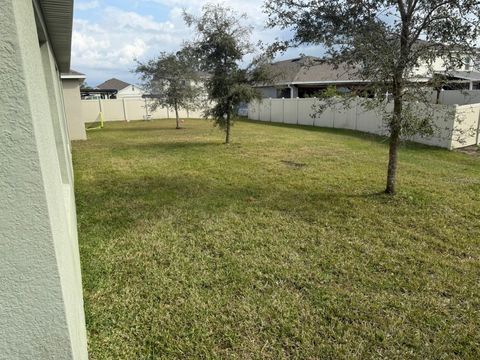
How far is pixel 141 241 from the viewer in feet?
14.7

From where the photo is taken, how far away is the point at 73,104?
14984mm

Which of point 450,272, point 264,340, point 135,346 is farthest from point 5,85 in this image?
point 450,272

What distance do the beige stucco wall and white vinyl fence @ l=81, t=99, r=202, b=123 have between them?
1027cm

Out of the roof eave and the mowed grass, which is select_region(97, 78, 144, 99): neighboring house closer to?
the mowed grass

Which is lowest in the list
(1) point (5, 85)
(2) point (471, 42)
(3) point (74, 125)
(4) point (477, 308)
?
(4) point (477, 308)

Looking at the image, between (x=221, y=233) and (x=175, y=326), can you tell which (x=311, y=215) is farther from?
(x=175, y=326)

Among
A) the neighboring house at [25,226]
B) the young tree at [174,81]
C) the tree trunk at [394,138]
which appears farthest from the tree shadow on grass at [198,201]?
the young tree at [174,81]

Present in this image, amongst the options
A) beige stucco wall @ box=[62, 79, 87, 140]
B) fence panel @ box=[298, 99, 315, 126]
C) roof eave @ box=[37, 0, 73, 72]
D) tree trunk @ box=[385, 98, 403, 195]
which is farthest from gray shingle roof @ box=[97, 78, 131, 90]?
tree trunk @ box=[385, 98, 403, 195]

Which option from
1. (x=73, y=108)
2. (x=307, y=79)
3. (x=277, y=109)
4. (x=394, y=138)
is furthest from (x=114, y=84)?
(x=394, y=138)

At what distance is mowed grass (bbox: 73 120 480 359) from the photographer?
106 inches

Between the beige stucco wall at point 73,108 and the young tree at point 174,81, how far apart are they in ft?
19.1

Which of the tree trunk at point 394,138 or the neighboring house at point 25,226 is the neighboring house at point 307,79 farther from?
the neighboring house at point 25,226

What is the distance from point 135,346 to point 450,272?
3237 mm

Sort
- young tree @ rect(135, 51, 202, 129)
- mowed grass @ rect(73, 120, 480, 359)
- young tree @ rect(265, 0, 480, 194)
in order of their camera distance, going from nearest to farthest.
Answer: mowed grass @ rect(73, 120, 480, 359), young tree @ rect(265, 0, 480, 194), young tree @ rect(135, 51, 202, 129)
